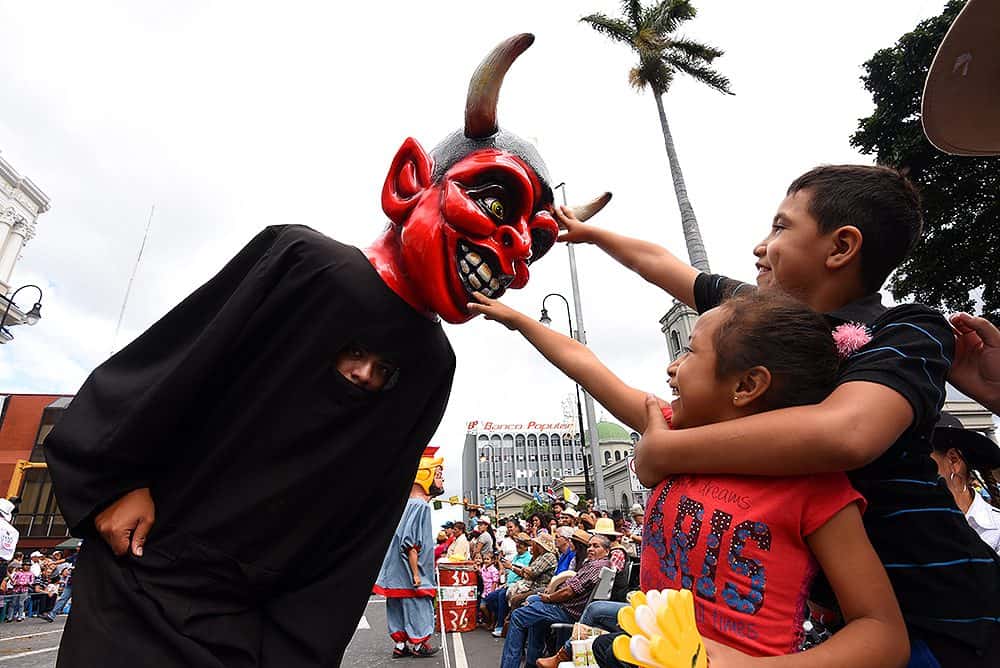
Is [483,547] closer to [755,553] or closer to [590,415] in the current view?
[590,415]

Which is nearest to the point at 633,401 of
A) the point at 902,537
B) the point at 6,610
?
the point at 902,537

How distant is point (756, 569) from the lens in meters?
0.94

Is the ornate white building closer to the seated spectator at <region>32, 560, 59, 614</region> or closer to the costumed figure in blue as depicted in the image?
the seated spectator at <region>32, 560, 59, 614</region>

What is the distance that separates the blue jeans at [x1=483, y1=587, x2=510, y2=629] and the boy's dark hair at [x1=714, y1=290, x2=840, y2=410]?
8.16 meters

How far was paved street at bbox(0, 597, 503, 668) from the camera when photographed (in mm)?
5328

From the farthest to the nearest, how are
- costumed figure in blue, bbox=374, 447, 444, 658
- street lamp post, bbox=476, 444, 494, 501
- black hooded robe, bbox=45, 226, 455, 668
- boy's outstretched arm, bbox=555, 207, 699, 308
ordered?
street lamp post, bbox=476, 444, 494, 501
costumed figure in blue, bbox=374, 447, 444, 658
boy's outstretched arm, bbox=555, 207, 699, 308
black hooded robe, bbox=45, 226, 455, 668

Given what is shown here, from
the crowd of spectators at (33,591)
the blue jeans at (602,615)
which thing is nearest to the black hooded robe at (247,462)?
the blue jeans at (602,615)

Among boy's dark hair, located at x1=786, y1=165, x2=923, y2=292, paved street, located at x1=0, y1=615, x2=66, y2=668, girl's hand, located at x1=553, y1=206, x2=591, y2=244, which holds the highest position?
girl's hand, located at x1=553, y1=206, x2=591, y2=244

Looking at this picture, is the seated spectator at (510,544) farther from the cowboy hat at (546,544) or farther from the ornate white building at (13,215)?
the ornate white building at (13,215)

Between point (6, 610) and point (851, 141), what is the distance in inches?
864

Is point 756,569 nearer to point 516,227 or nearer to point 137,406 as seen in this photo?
point 516,227

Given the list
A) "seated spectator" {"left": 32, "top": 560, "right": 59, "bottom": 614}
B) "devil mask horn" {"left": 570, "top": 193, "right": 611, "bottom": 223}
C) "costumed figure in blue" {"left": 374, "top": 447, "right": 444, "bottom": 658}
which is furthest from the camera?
"seated spectator" {"left": 32, "top": 560, "right": 59, "bottom": 614}

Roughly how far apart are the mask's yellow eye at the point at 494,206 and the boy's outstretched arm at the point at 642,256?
25cm

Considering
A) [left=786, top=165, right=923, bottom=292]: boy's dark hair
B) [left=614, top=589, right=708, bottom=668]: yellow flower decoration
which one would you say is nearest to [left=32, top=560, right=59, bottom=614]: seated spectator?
[left=614, top=589, right=708, bottom=668]: yellow flower decoration
